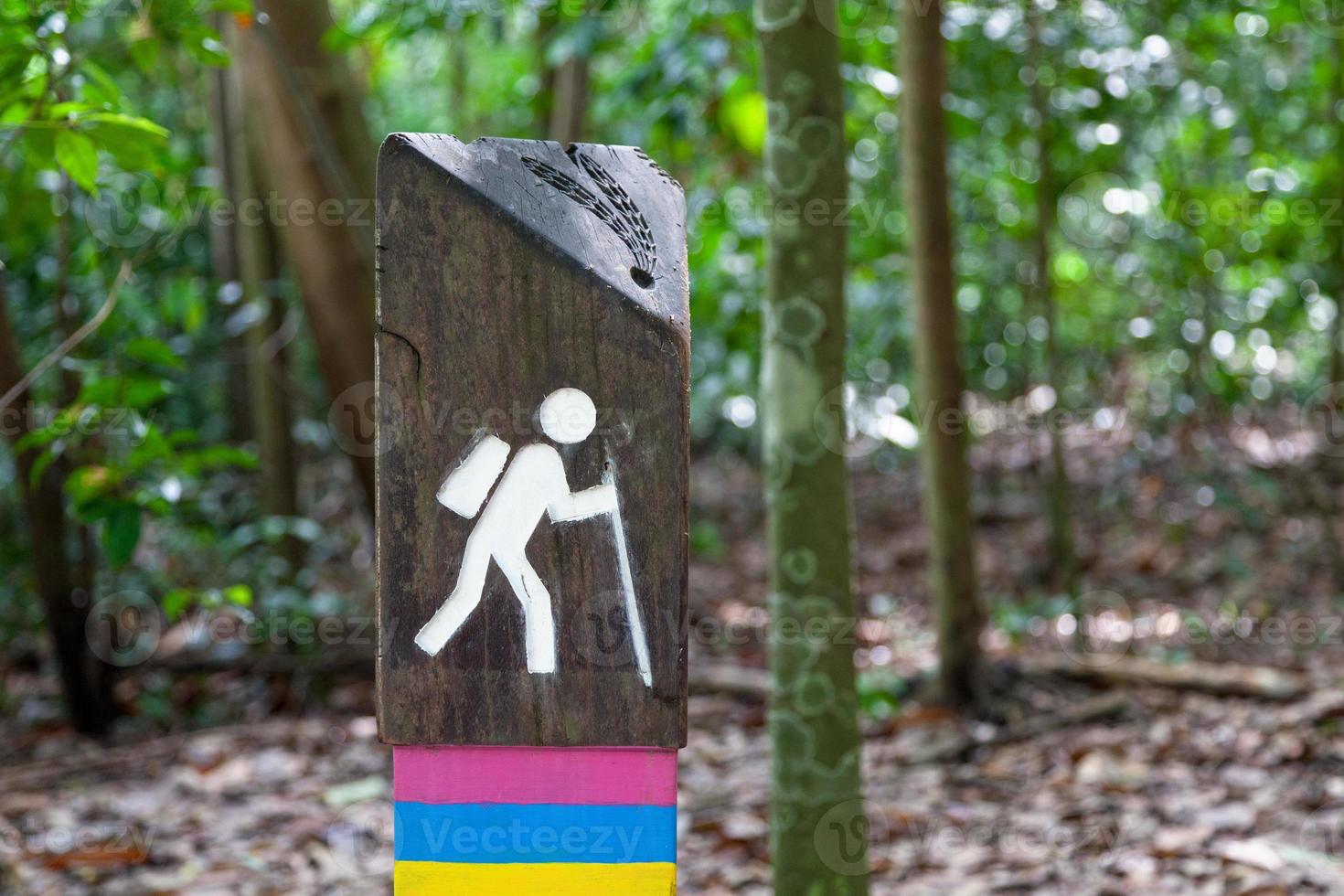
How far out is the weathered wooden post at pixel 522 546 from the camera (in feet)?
3.45

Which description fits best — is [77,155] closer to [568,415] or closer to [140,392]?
[140,392]

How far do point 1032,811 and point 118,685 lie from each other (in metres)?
3.30

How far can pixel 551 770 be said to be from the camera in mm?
1072

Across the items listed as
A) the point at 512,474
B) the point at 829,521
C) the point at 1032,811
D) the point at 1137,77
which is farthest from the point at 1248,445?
the point at 512,474

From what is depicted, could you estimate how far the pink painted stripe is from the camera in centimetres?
107

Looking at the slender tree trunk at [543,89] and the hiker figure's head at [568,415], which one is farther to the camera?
the slender tree trunk at [543,89]

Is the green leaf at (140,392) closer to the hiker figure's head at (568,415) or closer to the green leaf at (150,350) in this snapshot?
the green leaf at (150,350)

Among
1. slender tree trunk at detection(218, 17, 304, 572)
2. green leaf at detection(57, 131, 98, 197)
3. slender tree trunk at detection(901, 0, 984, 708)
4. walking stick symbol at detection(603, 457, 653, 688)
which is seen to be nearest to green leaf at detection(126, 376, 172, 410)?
green leaf at detection(57, 131, 98, 197)

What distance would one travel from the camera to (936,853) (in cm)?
285

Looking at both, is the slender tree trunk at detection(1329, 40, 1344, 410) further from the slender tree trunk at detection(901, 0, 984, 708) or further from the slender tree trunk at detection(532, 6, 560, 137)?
the slender tree trunk at detection(532, 6, 560, 137)

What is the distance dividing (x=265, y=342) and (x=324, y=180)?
1.03m

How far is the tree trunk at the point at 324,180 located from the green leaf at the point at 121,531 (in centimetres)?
187

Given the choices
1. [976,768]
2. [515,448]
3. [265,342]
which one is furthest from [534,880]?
[265,342]

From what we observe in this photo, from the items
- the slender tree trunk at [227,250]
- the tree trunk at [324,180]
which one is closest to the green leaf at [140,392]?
the tree trunk at [324,180]
